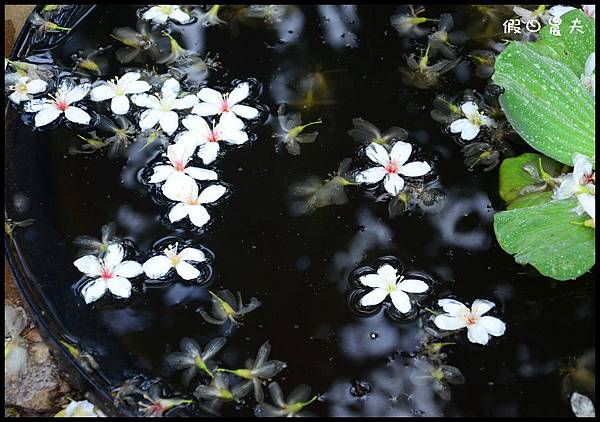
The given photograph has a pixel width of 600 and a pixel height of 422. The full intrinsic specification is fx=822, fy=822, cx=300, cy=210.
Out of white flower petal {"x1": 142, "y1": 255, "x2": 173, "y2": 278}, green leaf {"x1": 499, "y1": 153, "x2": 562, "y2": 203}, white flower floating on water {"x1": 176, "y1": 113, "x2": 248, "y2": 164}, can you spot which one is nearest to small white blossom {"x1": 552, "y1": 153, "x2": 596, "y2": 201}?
green leaf {"x1": 499, "y1": 153, "x2": 562, "y2": 203}

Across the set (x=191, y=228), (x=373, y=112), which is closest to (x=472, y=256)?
(x=373, y=112)

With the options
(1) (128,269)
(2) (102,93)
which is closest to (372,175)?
(1) (128,269)

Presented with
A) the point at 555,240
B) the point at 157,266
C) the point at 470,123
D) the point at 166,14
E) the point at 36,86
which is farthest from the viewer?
the point at 166,14

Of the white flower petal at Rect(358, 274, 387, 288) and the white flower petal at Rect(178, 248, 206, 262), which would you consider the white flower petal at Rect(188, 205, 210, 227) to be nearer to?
the white flower petal at Rect(178, 248, 206, 262)

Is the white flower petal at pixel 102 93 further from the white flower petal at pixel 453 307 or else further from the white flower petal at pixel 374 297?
the white flower petal at pixel 453 307

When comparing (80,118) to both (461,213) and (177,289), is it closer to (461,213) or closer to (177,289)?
(177,289)

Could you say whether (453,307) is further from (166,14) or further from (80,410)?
(166,14)

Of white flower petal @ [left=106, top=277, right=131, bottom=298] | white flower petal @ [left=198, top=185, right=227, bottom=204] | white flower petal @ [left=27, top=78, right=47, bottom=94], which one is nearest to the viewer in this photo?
white flower petal @ [left=106, top=277, right=131, bottom=298]
